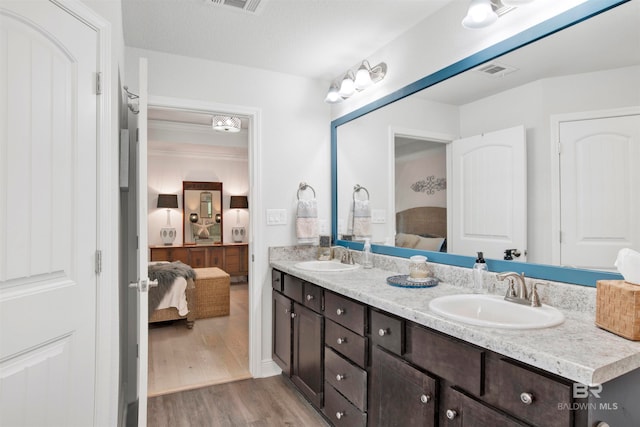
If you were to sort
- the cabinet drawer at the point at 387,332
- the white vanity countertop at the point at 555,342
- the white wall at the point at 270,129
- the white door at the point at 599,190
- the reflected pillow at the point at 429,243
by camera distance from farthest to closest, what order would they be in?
1. the white wall at the point at 270,129
2. the reflected pillow at the point at 429,243
3. the cabinet drawer at the point at 387,332
4. the white door at the point at 599,190
5. the white vanity countertop at the point at 555,342

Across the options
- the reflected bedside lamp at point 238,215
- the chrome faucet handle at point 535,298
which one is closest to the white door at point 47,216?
the chrome faucet handle at point 535,298

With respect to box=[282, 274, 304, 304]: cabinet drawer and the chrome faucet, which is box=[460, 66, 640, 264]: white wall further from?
box=[282, 274, 304, 304]: cabinet drawer

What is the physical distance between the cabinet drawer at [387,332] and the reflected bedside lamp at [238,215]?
5.56 meters

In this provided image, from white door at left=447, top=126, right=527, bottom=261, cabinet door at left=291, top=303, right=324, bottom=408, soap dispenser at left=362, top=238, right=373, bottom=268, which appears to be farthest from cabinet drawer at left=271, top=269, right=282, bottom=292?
white door at left=447, top=126, right=527, bottom=261

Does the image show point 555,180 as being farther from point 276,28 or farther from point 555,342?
point 276,28

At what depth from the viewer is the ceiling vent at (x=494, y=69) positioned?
175 cm

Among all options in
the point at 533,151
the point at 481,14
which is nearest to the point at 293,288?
the point at 533,151

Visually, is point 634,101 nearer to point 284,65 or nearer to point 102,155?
point 102,155

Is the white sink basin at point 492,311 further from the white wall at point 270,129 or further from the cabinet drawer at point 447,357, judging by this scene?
the white wall at point 270,129

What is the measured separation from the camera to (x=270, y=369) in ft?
9.69

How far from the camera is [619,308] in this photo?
1110 millimetres

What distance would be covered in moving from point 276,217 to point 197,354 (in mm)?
1504

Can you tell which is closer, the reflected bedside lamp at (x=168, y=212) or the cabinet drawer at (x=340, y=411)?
the cabinet drawer at (x=340, y=411)

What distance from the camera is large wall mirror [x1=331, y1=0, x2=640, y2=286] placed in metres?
1.35
